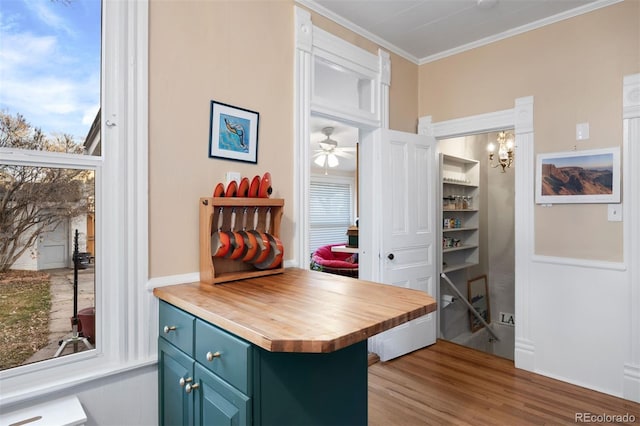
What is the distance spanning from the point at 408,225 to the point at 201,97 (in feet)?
6.62

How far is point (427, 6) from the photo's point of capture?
2600mm

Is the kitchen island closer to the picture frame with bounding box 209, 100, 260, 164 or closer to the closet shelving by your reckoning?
the picture frame with bounding box 209, 100, 260, 164

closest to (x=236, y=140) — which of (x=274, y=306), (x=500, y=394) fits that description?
(x=274, y=306)

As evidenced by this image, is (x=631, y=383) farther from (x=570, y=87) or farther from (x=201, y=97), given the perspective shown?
(x=201, y=97)

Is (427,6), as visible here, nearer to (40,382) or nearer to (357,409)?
(357,409)

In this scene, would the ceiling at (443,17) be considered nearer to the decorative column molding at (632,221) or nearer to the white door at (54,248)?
the decorative column molding at (632,221)

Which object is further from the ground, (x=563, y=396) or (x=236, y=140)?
(x=236, y=140)

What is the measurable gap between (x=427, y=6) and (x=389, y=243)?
1.80 meters

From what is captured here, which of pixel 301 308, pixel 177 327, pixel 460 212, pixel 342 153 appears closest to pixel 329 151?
pixel 342 153

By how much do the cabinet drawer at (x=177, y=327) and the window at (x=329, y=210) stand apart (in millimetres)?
5673

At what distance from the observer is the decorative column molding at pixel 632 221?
7.84 feet

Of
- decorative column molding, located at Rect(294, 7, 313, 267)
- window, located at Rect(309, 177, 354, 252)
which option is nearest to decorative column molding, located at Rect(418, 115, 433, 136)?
decorative column molding, located at Rect(294, 7, 313, 267)

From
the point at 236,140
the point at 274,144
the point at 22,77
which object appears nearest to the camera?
the point at 22,77

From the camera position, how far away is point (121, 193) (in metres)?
1.72
